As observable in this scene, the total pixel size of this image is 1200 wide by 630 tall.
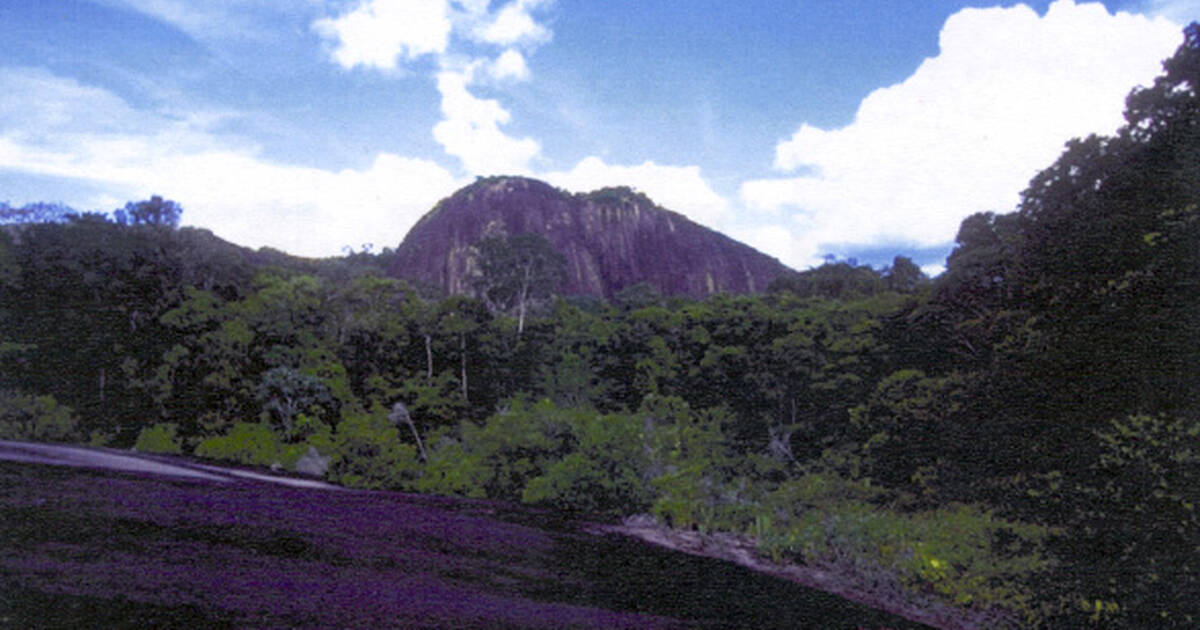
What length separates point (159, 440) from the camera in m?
12.7

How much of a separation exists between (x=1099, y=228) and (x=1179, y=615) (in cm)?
355

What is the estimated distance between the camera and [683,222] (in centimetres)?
4844

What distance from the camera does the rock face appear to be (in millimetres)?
32906

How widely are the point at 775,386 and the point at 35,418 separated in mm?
16431

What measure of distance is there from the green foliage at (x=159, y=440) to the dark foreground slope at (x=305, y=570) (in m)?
9.71

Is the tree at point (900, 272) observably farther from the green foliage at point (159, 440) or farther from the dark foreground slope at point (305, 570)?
the green foliage at point (159, 440)

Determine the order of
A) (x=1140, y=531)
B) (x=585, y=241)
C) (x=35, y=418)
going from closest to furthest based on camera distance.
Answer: (x=1140, y=531) → (x=35, y=418) → (x=585, y=241)

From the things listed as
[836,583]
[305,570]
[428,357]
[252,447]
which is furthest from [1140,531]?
[428,357]

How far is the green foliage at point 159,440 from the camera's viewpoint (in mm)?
12539

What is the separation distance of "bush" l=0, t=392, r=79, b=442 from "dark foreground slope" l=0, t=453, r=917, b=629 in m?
8.61

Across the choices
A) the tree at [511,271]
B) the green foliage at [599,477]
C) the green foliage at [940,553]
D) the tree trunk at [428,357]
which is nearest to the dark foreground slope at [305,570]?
the green foliage at [940,553]

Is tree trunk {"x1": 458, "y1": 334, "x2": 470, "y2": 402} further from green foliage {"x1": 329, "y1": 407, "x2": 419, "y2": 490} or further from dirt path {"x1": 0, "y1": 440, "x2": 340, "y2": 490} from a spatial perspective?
dirt path {"x1": 0, "y1": 440, "x2": 340, "y2": 490}

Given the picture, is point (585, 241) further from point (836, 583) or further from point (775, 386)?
point (836, 583)

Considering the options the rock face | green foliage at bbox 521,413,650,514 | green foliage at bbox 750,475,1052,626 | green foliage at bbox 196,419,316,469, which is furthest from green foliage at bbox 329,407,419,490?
the rock face
